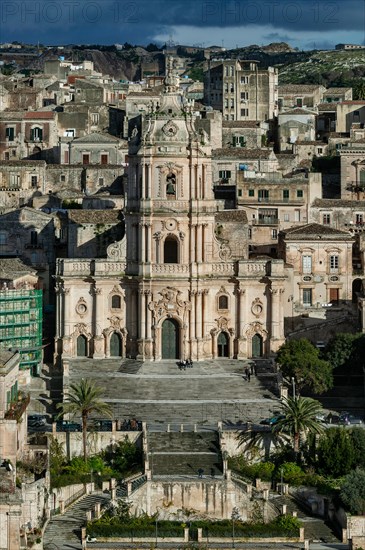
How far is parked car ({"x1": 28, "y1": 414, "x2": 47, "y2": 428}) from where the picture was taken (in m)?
89.4

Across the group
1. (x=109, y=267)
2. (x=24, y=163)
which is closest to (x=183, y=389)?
(x=109, y=267)

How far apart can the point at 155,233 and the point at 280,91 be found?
55648 mm

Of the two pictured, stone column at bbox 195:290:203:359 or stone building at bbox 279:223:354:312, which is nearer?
stone column at bbox 195:290:203:359

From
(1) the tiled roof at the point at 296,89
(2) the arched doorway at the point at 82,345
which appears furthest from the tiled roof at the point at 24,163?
(1) the tiled roof at the point at 296,89

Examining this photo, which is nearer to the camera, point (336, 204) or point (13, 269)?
point (13, 269)

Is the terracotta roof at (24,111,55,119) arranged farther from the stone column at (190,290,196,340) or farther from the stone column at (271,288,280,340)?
the stone column at (271,288,280,340)

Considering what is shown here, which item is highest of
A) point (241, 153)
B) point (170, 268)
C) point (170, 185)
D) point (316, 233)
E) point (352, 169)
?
point (241, 153)

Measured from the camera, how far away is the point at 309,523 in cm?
8075

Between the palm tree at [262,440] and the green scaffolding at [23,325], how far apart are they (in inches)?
572

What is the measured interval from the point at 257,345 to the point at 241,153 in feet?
89.8

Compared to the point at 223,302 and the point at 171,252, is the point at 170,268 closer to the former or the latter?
the point at 171,252

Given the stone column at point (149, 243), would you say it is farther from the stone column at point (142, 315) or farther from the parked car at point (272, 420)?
the parked car at point (272, 420)

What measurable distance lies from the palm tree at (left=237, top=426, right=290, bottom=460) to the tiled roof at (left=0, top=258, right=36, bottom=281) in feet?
64.9

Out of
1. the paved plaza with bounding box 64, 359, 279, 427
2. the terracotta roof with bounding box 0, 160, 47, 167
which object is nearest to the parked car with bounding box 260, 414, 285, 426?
the paved plaza with bounding box 64, 359, 279, 427
